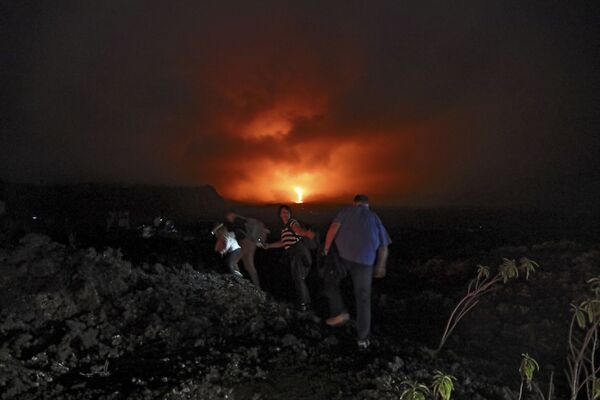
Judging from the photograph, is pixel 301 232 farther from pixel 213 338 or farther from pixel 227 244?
pixel 227 244

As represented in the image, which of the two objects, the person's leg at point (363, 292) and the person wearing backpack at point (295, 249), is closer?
the person's leg at point (363, 292)

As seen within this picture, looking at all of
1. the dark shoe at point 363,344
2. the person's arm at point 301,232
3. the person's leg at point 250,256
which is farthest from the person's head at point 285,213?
the dark shoe at point 363,344

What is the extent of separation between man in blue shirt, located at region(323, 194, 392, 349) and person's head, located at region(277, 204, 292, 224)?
5.69 ft

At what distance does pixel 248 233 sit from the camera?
953 cm

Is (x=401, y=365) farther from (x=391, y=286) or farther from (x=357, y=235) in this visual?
(x=391, y=286)

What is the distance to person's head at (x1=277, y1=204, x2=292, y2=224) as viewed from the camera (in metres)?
7.77

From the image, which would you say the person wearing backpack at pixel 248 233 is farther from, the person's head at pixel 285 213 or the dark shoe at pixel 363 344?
the dark shoe at pixel 363 344

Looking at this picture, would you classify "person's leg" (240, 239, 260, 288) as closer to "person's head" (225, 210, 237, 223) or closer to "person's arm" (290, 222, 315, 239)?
"person's head" (225, 210, 237, 223)

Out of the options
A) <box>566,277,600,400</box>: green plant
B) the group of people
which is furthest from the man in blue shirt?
<box>566,277,600,400</box>: green plant

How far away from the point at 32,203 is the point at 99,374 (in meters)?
65.5

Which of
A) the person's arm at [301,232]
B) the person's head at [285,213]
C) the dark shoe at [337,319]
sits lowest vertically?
the dark shoe at [337,319]

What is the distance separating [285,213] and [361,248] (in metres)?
2.18

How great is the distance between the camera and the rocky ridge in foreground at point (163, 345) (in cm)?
466

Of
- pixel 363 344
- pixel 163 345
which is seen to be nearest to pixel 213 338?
pixel 163 345
